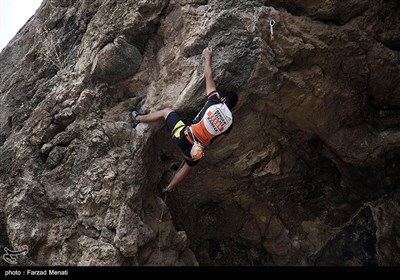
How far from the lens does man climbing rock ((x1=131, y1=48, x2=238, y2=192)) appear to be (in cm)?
484

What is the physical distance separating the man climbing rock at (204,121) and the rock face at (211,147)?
0.59 feet

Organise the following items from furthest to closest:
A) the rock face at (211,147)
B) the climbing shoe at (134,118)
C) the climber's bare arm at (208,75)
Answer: the climbing shoe at (134,118)
the rock face at (211,147)
the climber's bare arm at (208,75)

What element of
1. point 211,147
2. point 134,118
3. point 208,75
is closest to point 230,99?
point 208,75

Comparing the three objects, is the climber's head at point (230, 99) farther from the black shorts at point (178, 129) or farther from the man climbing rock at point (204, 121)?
the black shorts at point (178, 129)

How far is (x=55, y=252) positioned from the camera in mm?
4801

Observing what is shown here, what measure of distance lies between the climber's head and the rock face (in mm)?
189

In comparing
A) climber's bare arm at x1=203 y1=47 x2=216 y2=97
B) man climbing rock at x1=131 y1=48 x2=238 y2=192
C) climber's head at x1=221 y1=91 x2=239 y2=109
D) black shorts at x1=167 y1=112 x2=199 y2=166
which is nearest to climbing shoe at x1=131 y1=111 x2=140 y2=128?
man climbing rock at x1=131 y1=48 x2=238 y2=192

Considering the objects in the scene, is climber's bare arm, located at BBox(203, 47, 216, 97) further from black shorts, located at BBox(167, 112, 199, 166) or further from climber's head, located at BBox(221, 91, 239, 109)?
black shorts, located at BBox(167, 112, 199, 166)

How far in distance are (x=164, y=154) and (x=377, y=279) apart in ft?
11.3

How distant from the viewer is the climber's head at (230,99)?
16.3 ft

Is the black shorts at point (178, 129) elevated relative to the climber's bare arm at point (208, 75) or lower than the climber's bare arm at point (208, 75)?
lower

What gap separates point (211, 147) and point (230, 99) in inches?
44.1

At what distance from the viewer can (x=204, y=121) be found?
4.90 meters

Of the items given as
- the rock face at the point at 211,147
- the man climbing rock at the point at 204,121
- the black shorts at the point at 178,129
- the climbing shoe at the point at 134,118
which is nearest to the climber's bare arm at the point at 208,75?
the man climbing rock at the point at 204,121
